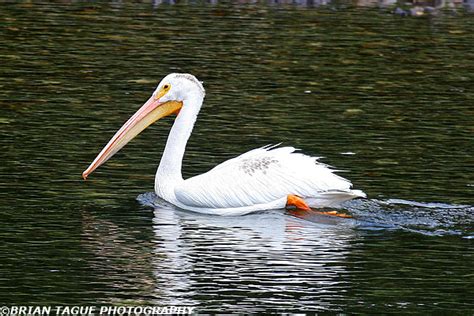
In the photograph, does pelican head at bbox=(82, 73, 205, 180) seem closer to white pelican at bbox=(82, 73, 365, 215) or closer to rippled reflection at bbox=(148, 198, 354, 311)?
white pelican at bbox=(82, 73, 365, 215)

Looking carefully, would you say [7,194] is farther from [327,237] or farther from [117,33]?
[117,33]

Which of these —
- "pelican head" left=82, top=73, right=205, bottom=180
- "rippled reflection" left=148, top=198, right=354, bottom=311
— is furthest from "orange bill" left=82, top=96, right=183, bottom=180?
"rippled reflection" left=148, top=198, right=354, bottom=311

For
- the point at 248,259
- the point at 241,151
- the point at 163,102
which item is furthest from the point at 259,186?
the point at 241,151

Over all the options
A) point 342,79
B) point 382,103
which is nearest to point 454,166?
point 382,103

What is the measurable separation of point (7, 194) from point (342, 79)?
6.55m

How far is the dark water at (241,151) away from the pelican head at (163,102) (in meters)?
0.37

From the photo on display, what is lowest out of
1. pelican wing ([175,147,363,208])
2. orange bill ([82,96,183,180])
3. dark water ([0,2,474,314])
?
dark water ([0,2,474,314])

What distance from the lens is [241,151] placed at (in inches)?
466

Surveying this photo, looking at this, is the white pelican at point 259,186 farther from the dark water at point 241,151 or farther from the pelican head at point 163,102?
the pelican head at point 163,102

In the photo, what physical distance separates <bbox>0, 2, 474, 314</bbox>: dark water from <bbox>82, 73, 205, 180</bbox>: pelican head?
373 mm

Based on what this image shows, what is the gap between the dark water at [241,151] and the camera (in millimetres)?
7984

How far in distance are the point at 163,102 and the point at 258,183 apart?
125 cm

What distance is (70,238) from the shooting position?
29.4 feet

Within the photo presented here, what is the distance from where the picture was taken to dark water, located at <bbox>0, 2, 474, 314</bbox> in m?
7.98
